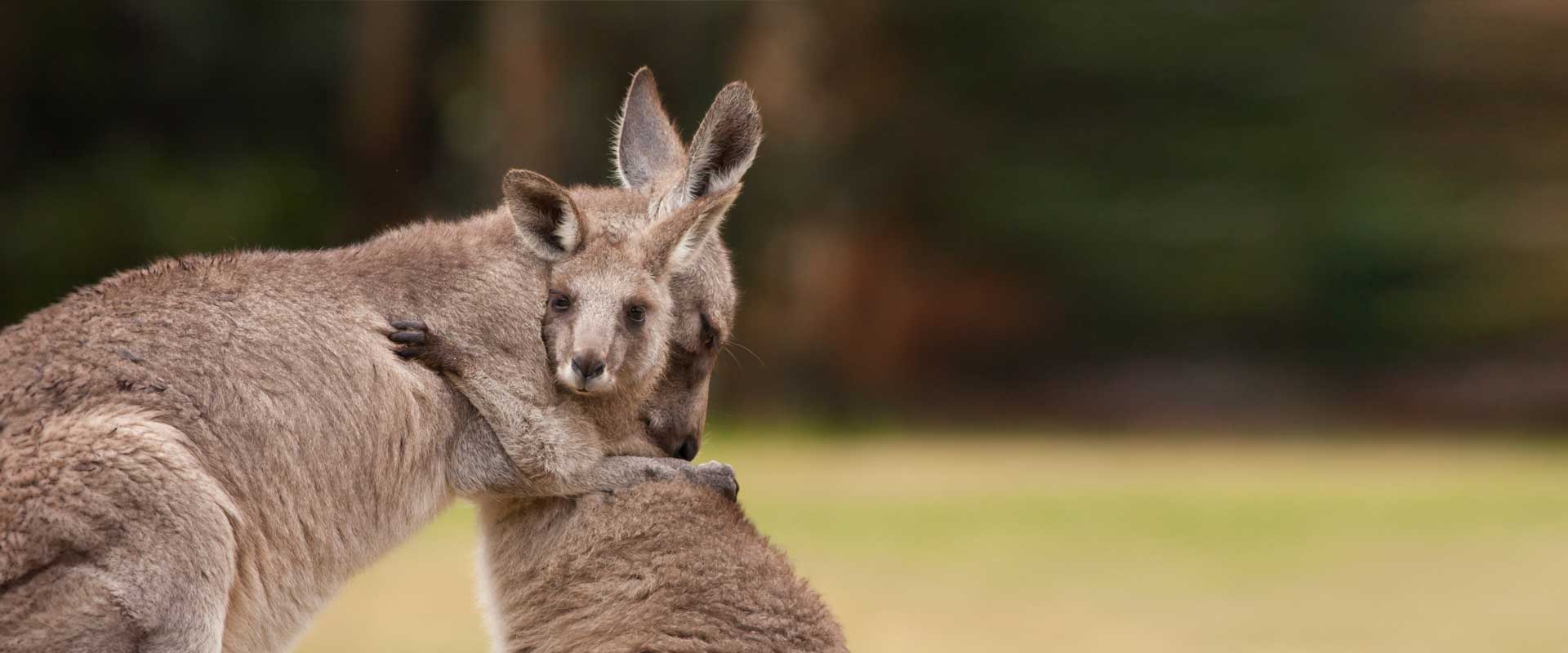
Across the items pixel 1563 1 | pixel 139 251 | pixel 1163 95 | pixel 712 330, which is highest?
pixel 1563 1

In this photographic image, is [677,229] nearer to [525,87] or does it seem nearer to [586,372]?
[586,372]

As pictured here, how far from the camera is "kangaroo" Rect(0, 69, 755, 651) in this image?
5.36 metres

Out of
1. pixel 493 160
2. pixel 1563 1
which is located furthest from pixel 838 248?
pixel 1563 1

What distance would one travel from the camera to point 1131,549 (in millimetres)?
16188

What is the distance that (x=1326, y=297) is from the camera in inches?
1005

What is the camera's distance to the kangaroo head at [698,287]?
7.05m

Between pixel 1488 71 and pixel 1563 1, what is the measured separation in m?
1.53

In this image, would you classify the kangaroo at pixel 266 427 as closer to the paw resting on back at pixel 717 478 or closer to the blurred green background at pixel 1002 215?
the paw resting on back at pixel 717 478

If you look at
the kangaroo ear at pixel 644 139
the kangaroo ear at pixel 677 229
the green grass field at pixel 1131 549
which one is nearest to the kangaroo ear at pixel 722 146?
the kangaroo ear at pixel 677 229

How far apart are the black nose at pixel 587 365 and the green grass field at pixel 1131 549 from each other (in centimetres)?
485

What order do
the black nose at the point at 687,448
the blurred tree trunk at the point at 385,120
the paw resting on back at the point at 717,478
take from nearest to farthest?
the paw resting on back at the point at 717,478, the black nose at the point at 687,448, the blurred tree trunk at the point at 385,120

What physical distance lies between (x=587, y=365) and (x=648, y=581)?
2.77 ft

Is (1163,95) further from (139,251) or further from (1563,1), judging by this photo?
(139,251)

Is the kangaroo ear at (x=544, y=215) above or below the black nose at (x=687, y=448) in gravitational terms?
above
